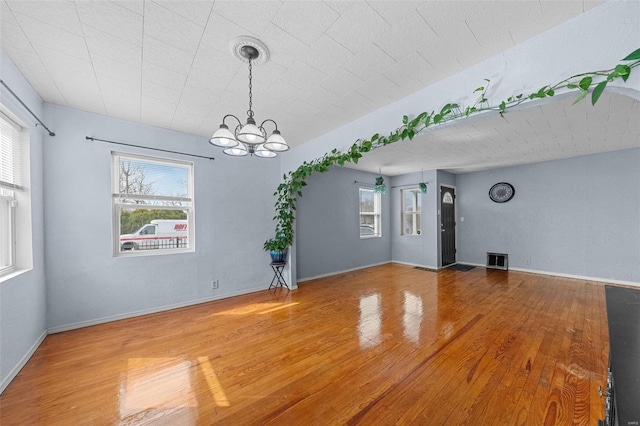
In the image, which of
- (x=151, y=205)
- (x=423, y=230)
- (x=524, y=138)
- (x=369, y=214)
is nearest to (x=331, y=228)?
(x=369, y=214)

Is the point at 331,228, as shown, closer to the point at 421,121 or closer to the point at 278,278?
the point at 278,278

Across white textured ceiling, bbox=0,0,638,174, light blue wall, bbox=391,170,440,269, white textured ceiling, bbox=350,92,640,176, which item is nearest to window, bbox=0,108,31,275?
white textured ceiling, bbox=0,0,638,174

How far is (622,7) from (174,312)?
509cm

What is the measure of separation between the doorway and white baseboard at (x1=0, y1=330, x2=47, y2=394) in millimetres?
7057

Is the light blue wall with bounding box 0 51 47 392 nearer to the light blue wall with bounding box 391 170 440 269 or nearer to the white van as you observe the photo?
the white van

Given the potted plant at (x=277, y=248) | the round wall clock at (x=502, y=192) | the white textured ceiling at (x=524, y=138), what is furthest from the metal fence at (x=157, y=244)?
the round wall clock at (x=502, y=192)

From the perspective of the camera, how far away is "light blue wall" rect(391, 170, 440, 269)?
6.11 meters

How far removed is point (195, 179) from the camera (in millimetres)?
3775

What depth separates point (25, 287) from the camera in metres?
2.26

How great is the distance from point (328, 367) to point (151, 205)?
126 inches

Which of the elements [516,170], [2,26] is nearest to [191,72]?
[2,26]

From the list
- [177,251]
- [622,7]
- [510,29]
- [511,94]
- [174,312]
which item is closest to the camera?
[622,7]

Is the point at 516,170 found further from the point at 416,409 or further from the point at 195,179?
the point at 195,179

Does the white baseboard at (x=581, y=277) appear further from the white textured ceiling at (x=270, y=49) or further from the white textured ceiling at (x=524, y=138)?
the white textured ceiling at (x=270, y=49)
